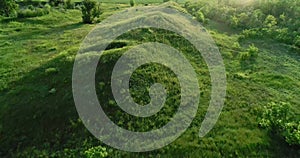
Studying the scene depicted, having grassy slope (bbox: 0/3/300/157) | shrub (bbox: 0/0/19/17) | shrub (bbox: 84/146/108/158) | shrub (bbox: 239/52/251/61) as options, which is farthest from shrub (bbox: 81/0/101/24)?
shrub (bbox: 84/146/108/158)

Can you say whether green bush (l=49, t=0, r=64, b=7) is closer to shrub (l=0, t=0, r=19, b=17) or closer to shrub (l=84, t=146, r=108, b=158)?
shrub (l=0, t=0, r=19, b=17)

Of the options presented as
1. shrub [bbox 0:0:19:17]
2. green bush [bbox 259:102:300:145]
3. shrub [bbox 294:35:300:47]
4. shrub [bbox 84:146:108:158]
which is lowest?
shrub [bbox 84:146:108:158]

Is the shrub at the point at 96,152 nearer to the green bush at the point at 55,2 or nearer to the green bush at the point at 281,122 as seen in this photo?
the green bush at the point at 281,122

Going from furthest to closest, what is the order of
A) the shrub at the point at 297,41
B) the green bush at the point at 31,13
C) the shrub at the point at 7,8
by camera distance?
the green bush at the point at 31,13 < the shrub at the point at 7,8 < the shrub at the point at 297,41

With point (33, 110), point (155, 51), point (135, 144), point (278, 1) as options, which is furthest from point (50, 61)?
point (278, 1)

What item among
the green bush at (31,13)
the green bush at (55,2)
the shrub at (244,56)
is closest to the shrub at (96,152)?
the shrub at (244,56)

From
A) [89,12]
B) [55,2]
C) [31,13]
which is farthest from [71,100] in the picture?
[55,2]

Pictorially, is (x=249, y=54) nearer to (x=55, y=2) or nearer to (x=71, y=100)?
(x=71, y=100)

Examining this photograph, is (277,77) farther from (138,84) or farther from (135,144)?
(135,144)
